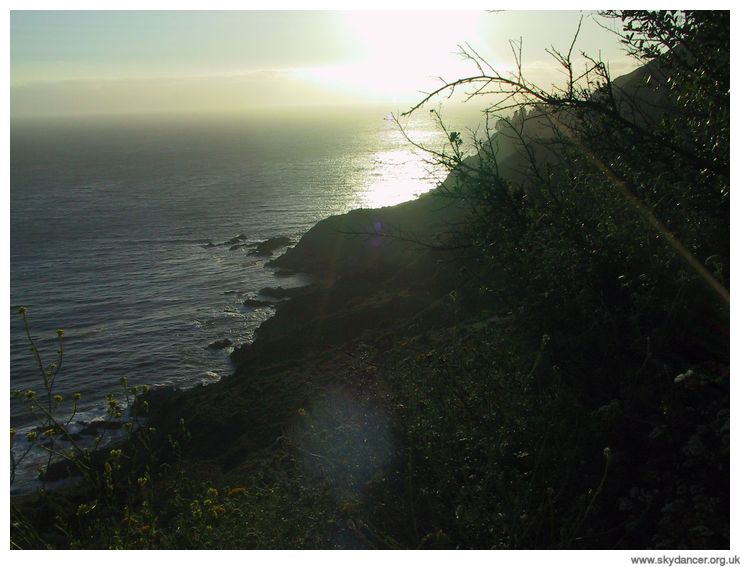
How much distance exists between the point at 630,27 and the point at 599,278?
2690mm

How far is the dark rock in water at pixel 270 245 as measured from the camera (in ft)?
152

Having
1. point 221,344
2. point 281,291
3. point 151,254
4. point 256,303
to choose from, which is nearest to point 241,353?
point 221,344

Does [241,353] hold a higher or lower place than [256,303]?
lower

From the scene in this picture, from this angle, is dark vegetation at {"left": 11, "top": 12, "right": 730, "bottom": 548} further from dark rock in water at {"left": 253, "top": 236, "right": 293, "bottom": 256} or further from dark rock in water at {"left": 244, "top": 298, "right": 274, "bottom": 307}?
dark rock in water at {"left": 253, "top": 236, "right": 293, "bottom": 256}

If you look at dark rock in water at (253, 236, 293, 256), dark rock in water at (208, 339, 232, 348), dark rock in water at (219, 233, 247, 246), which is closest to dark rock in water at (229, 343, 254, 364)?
dark rock in water at (208, 339, 232, 348)

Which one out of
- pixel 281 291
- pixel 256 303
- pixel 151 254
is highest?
pixel 151 254

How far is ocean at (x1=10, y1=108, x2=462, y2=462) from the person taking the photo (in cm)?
2508

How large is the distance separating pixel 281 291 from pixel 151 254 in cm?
1578

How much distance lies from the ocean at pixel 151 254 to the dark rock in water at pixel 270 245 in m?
1.25

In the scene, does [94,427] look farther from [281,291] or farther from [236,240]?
[236,240]

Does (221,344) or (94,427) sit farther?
(221,344)

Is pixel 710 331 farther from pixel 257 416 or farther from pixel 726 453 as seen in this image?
pixel 257 416

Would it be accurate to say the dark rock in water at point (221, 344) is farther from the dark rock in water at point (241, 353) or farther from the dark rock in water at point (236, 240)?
the dark rock in water at point (236, 240)

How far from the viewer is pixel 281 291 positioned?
35.1 meters
